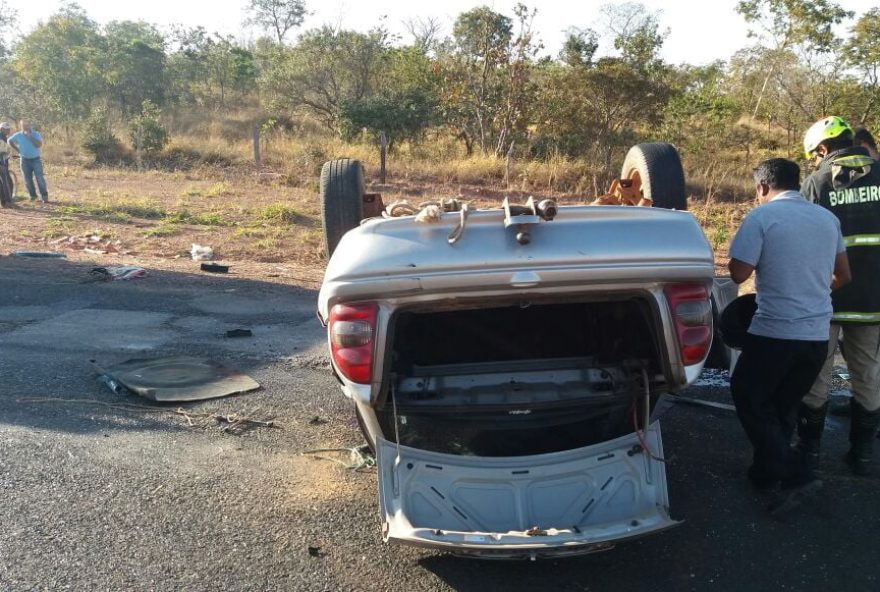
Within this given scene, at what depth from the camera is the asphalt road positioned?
10.2 ft

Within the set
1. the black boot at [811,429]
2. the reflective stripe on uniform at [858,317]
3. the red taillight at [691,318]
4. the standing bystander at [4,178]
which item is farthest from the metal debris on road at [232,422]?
the standing bystander at [4,178]

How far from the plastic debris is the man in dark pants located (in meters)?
8.67

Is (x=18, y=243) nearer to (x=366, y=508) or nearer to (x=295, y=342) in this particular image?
(x=295, y=342)

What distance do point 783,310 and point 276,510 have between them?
2.59m

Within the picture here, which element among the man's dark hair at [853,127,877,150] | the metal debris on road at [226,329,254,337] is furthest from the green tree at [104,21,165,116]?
the man's dark hair at [853,127,877,150]

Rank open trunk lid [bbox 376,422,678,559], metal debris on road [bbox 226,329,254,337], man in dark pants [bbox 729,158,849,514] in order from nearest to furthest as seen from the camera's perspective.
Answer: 1. open trunk lid [bbox 376,422,678,559]
2. man in dark pants [bbox 729,158,849,514]
3. metal debris on road [bbox 226,329,254,337]

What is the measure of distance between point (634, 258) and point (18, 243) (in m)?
11.2

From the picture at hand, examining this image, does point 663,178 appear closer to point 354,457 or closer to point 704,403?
point 704,403

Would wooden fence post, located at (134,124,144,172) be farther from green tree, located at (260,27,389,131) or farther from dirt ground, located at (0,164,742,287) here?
green tree, located at (260,27,389,131)

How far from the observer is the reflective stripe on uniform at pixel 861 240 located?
13.1 ft

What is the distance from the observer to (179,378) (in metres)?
5.38

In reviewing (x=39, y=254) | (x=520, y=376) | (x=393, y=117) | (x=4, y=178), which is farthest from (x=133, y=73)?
(x=520, y=376)

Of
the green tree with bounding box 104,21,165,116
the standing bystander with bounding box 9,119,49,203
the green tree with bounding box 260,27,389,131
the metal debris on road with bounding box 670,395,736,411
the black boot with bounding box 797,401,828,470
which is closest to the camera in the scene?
the black boot with bounding box 797,401,828,470

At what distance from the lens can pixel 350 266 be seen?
2906mm
